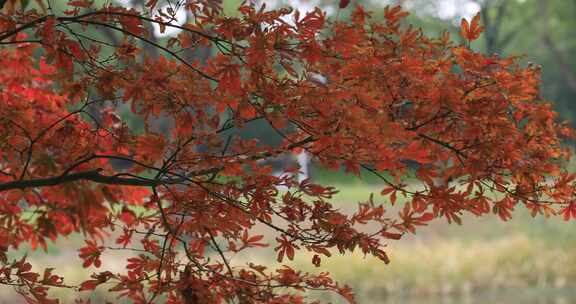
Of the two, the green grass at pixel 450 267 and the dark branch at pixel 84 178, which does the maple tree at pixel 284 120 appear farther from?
the green grass at pixel 450 267

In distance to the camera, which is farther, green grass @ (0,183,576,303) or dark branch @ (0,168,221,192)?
green grass @ (0,183,576,303)

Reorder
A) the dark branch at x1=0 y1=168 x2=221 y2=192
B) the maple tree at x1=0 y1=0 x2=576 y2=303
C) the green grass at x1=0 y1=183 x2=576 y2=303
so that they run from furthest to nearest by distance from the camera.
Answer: the green grass at x1=0 y1=183 x2=576 y2=303 → the dark branch at x1=0 y1=168 x2=221 y2=192 → the maple tree at x1=0 y1=0 x2=576 y2=303

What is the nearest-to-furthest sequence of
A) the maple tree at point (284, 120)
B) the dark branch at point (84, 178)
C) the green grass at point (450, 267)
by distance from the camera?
the maple tree at point (284, 120), the dark branch at point (84, 178), the green grass at point (450, 267)

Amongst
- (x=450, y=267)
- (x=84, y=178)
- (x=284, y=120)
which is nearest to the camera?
(x=284, y=120)

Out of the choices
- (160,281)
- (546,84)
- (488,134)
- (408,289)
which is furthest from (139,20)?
(546,84)

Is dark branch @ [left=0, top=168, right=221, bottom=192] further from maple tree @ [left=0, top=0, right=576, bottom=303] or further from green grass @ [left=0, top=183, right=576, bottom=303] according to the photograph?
green grass @ [left=0, top=183, right=576, bottom=303]

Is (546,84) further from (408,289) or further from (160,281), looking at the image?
(160,281)


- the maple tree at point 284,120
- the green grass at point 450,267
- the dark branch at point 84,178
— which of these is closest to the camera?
the maple tree at point 284,120

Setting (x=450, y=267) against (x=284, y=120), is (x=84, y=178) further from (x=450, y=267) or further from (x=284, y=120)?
(x=450, y=267)

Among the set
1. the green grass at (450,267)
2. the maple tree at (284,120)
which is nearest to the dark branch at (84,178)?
the maple tree at (284,120)

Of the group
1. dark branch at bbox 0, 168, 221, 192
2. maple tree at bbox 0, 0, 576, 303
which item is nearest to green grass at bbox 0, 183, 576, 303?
maple tree at bbox 0, 0, 576, 303

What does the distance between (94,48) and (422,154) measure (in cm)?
91

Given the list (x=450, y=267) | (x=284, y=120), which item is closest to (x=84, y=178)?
(x=284, y=120)

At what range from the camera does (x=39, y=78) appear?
307cm
